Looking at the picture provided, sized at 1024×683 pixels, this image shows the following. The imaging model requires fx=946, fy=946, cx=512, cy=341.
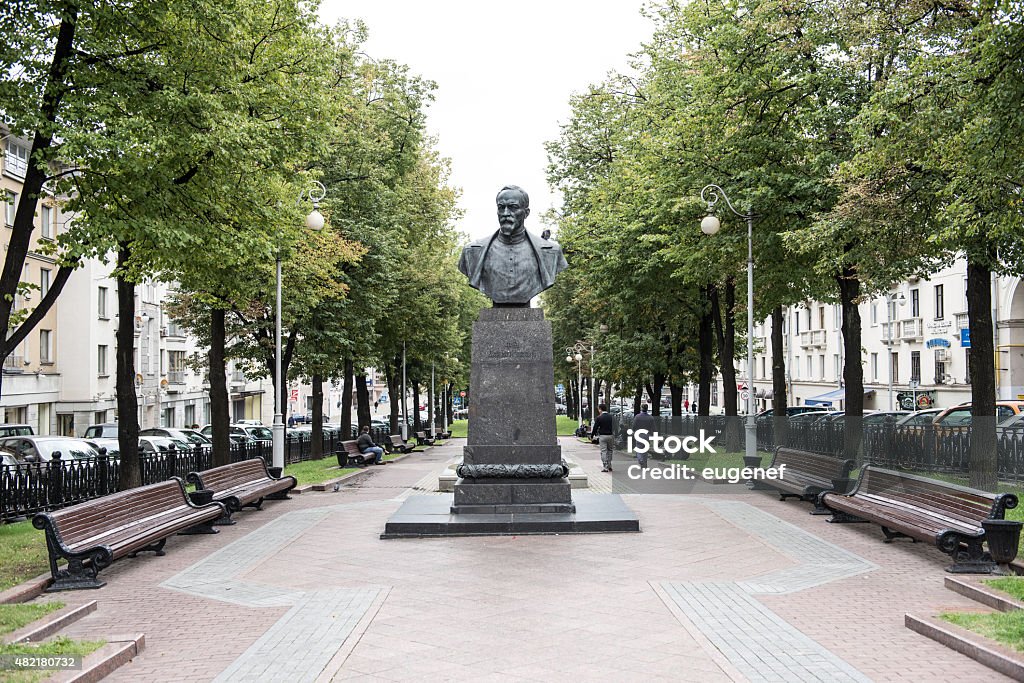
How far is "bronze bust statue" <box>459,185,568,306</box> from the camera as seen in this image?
1459 cm

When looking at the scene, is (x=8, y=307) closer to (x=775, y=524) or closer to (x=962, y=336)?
(x=775, y=524)

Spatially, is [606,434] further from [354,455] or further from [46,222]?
[46,222]

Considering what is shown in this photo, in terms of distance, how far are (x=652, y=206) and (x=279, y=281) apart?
10567mm

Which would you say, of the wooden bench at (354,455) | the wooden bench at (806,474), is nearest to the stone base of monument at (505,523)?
the wooden bench at (806,474)

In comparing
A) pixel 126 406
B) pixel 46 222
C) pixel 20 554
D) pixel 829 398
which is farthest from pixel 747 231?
pixel 829 398

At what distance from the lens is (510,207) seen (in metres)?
14.6

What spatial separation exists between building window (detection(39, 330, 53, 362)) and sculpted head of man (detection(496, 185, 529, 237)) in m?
35.9

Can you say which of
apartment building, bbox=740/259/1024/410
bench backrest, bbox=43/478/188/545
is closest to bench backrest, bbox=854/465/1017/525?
bench backrest, bbox=43/478/188/545

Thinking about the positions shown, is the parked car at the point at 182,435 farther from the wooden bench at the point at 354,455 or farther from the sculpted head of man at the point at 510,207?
the sculpted head of man at the point at 510,207

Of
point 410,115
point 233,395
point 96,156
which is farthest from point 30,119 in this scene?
point 233,395

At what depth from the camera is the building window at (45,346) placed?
1719 inches

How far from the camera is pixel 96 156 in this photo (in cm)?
1347

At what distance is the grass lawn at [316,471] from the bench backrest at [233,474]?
3864 mm

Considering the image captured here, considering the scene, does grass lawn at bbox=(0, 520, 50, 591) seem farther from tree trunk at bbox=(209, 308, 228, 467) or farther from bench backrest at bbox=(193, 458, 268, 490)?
tree trunk at bbox=(209, 308, 228, 467)
